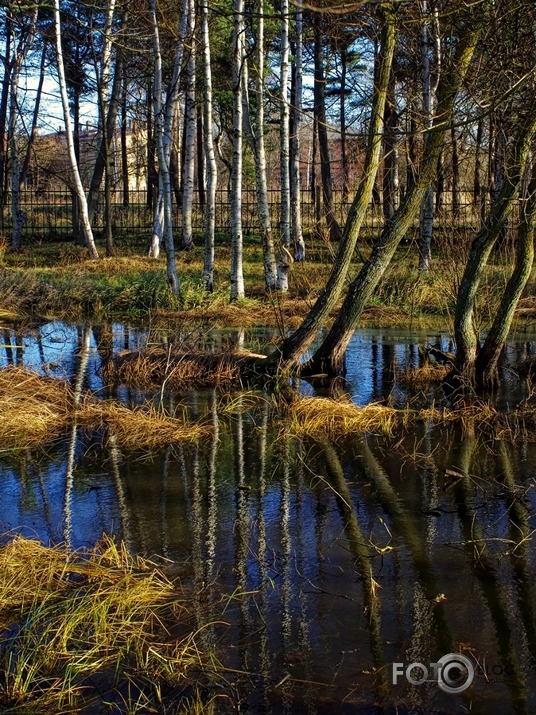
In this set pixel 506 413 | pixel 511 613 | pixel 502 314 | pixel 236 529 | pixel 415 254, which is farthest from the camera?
pixel 415 254

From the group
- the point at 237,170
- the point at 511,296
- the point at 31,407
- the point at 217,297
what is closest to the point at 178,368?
the point at 31,407

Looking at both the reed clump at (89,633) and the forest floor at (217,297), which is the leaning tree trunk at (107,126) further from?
the reed clump at (89,633)

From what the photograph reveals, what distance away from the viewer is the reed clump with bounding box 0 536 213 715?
167 inches

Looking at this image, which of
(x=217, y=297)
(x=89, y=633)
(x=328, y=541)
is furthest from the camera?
(x=217, y=297)

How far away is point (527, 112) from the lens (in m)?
10.2

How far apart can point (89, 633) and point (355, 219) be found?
756 centimetres

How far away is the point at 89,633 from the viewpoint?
4723 mm

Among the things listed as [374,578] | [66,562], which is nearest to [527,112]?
[374,578]

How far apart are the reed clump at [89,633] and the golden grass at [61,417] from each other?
3.24 m

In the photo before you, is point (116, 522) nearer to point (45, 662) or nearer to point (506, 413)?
point (45, 662)

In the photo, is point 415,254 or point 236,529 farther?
point 415,254

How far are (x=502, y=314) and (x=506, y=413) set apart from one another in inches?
72.2

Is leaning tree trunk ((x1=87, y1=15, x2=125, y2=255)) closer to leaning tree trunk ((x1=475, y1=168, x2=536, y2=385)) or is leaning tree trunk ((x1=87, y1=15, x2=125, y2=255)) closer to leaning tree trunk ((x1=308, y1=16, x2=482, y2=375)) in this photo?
leaning tree trunk ((x1=308, y1=16, x2=482, y2=375))

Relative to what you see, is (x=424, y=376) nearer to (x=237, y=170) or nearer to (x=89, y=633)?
(x=237, y=170)
